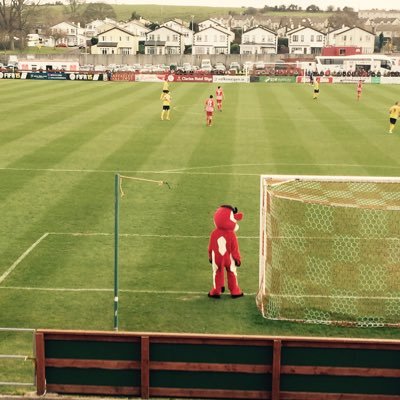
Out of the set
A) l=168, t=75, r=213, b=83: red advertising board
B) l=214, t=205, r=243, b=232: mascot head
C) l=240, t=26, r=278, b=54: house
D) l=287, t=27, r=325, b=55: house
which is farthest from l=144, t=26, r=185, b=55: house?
l=214, t=205, r=243, b=232: mascot head

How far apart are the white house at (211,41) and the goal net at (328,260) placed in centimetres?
13867

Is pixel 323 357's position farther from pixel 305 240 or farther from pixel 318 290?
pixel 305 240

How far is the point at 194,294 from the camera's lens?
15234 mm

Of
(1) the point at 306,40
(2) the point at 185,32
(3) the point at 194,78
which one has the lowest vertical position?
(3) the point at 194,78

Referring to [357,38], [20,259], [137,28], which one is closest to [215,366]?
[20,259]

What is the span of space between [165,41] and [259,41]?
20.9m

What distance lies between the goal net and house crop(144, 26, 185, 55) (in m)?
141

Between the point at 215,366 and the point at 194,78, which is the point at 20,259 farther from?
the point at 194,78

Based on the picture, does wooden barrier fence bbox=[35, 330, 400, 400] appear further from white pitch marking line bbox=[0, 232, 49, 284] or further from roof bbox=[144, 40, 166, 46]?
roof bbox=[144, 40, 166, 46]

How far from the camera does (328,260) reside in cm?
1647

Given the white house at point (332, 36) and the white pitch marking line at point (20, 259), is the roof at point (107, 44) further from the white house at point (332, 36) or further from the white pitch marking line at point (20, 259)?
the white pitch marking line at point (20, 259)

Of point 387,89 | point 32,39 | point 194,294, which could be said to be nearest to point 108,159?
point 194,294

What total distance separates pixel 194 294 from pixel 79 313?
249cm

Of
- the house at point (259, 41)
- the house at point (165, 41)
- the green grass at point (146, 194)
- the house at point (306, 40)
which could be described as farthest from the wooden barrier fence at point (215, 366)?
the house at point (306, 40)
